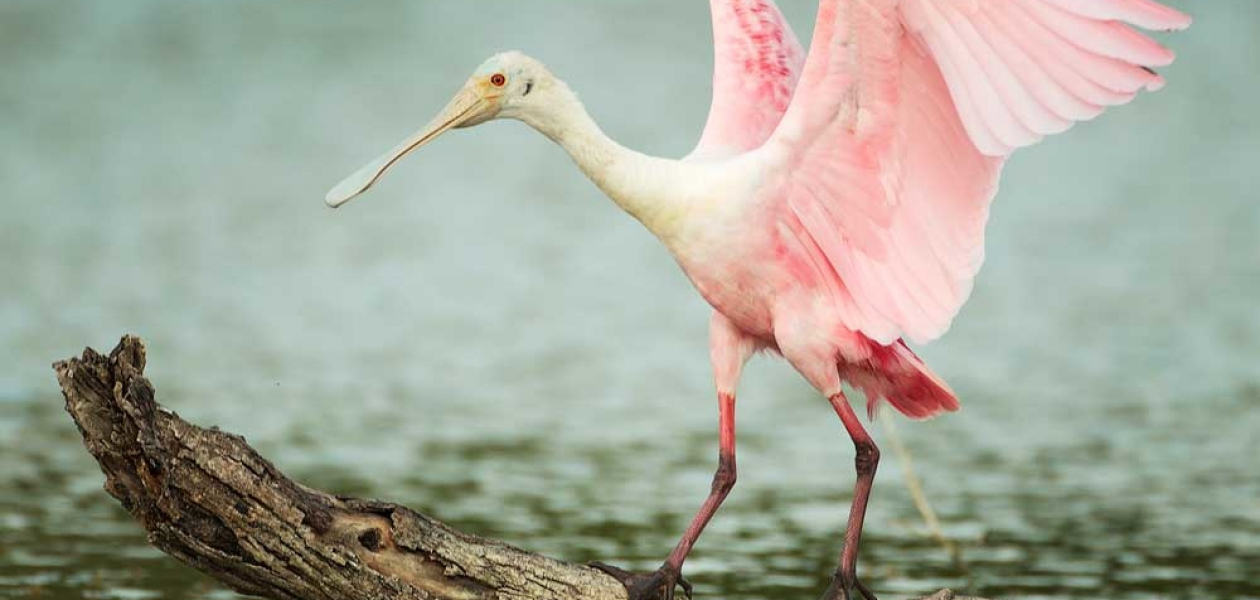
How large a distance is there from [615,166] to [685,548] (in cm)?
153

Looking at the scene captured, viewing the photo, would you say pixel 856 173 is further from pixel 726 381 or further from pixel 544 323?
pixel 544 323

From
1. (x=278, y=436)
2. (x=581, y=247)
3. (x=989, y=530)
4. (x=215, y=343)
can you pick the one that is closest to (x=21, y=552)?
(x=278, y=436)

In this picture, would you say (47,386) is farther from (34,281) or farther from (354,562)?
(354,562)

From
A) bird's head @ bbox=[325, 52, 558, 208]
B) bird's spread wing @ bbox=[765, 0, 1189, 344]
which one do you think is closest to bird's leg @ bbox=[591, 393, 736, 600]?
bird's spread wing @ bbox=[765, 0, 1189, 344]

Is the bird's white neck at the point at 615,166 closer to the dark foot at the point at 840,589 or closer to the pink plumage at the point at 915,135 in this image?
the pink plumage at the point at 915,135

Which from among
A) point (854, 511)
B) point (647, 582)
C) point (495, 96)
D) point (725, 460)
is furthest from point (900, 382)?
point (495, 96)

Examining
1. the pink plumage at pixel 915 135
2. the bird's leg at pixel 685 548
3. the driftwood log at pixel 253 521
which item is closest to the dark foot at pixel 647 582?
the bird's leg at pixel 685 548

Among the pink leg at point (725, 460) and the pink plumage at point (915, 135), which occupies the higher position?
the pink plumage at point (915, 135)

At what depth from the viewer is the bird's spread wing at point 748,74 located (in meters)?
9.62

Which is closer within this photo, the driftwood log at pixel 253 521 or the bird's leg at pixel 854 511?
the driftwood log at pixel 253 521

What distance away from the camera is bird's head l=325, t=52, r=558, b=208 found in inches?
336

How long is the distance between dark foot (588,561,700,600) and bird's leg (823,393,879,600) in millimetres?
634

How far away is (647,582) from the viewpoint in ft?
27.4

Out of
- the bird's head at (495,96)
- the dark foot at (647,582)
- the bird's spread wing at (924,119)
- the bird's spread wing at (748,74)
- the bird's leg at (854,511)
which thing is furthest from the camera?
the bird's spread wing at (748,74)
